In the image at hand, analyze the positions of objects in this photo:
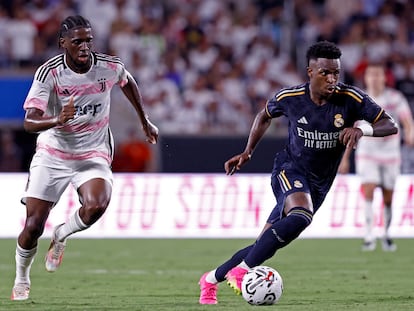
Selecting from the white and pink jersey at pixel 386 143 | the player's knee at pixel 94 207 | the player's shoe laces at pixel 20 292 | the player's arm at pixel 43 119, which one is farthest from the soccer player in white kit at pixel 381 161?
the player's arm at pixel 43 119

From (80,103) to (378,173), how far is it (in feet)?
22.8

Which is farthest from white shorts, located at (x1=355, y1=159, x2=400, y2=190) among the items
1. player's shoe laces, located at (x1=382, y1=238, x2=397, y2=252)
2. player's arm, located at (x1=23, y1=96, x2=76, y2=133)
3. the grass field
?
player's arm, located at (x1=23, y1=96, x2=76, y2=133)

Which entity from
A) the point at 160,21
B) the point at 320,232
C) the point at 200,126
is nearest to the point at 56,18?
the point at 160,21

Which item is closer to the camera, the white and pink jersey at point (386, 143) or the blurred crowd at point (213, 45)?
the white and pink jersey at point (386, 143)

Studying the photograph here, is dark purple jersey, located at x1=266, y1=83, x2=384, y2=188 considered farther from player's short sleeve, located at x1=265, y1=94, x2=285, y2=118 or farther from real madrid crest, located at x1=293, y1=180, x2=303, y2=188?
real madrid crest, located at x1=293, y1=180, x2=303, y2=188

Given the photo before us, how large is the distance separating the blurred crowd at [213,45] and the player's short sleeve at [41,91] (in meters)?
11.7

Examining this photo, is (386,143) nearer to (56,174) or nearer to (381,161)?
(381,161)

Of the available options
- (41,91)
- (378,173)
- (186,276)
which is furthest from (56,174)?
(378,173)

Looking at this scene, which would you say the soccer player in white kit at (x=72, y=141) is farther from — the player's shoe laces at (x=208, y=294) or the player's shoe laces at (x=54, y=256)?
the player's shoe laces at (x=208, y=294)

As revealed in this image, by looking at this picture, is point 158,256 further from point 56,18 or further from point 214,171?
point 56,18

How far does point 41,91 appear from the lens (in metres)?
8.89

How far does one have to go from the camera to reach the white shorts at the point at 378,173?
1514 cm

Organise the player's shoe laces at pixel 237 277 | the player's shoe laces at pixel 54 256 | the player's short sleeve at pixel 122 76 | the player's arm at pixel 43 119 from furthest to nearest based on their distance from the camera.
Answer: the player's shoe laces at pixel 54 256
the player's short sleeve at pixel 122 76
the player's shoe laces at pixel 237 277
the player's arm at pixel 43 119

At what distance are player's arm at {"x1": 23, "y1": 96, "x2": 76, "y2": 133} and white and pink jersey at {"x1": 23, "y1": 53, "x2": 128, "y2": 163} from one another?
254 millimetres
